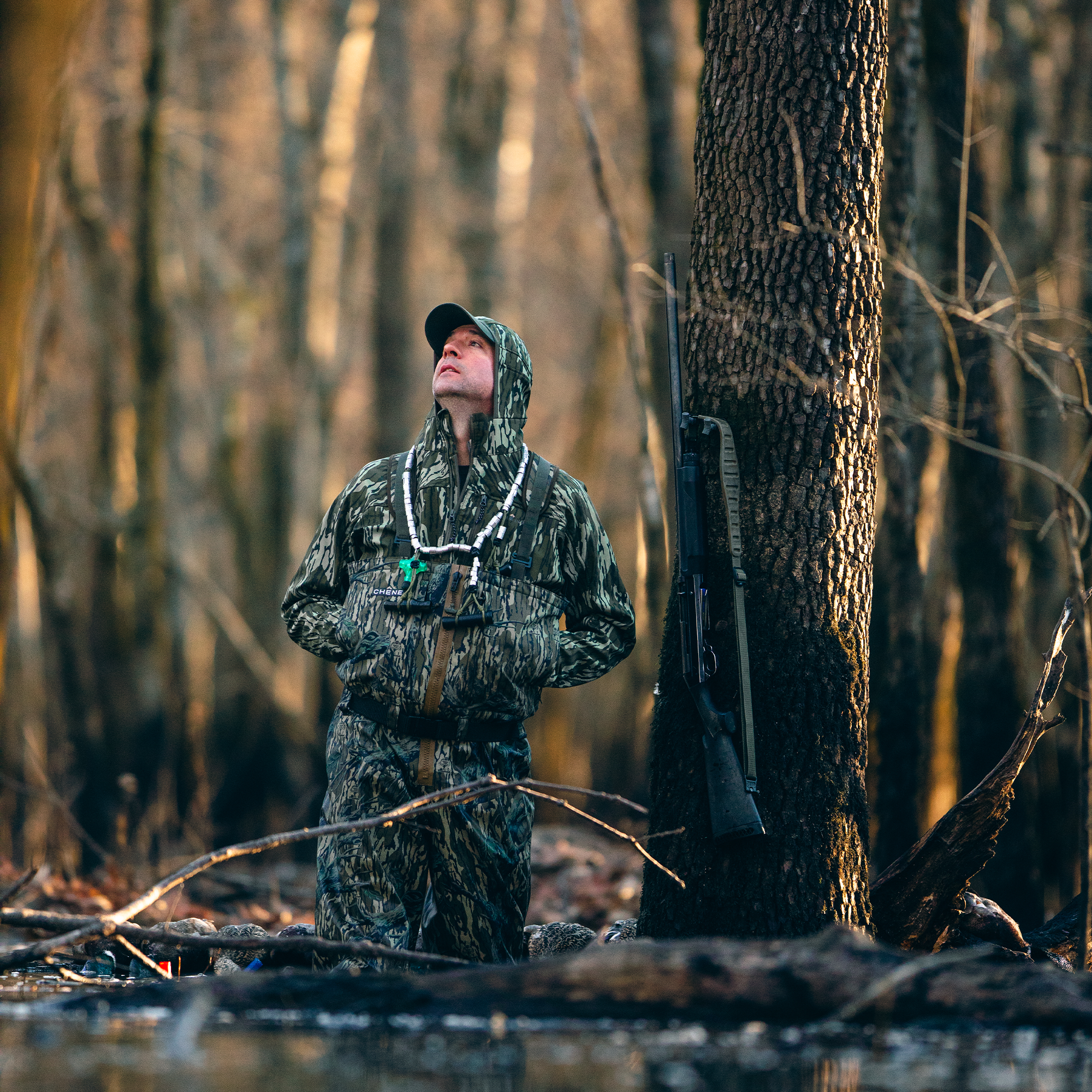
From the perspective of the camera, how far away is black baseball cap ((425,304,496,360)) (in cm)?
585

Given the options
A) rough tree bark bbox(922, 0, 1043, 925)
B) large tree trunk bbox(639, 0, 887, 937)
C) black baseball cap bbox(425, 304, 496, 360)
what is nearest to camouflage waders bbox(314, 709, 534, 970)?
large tree trunk bbox(639, 0, 887, 937)

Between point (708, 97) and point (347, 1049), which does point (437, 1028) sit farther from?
point (708, 97)

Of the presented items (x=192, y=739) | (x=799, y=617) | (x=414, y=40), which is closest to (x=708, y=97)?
(x=799, y=617)

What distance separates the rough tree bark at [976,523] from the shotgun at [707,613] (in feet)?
14.2

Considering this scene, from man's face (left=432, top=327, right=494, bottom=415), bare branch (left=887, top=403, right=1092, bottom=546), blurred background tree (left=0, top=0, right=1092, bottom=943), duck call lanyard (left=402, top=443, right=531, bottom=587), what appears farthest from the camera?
blurred background tree (left=0, top=0, right=1092, bottom=943)

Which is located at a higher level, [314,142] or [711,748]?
[314,142]

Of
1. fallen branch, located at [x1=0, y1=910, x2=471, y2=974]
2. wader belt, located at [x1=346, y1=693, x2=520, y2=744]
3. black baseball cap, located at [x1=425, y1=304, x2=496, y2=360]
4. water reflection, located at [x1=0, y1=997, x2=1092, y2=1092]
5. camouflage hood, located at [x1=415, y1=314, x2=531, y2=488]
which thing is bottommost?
water reflection, located at [x1=0, y1=997, x2=1092, y2=1092]

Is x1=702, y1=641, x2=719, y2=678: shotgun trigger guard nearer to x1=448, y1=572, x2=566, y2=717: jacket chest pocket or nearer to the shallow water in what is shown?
x1=448, y1=572, x2=566, y2=717: jacket chest pocket

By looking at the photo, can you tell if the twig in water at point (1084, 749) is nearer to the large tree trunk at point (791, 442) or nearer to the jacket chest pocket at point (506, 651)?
the large tree trunk at point (791, 442)

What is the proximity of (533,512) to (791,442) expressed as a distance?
0.99 metres

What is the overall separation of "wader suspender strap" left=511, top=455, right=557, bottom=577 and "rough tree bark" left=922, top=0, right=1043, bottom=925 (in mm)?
4531

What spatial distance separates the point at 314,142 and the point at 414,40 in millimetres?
2714

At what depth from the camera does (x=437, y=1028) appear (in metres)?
4.47

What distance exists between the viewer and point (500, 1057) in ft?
A: 13.3
